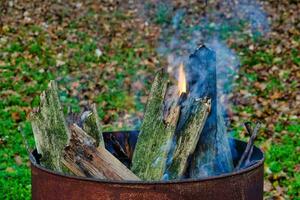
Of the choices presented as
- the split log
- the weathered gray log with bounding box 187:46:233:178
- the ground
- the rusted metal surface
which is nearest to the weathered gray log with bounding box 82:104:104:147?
the split log

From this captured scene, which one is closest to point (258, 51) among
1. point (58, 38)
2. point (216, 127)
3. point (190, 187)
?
point (58, 38)

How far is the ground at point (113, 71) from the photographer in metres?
5.49

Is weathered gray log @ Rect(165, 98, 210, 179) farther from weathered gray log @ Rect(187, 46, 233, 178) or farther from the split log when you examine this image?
the split log

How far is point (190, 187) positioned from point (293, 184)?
111 inches

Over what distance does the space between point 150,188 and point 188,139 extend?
45 centimetres

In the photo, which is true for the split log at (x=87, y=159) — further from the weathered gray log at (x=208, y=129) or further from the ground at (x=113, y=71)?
the ground at (x=113, y=71)

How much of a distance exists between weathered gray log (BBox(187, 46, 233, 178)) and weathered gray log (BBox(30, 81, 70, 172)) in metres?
0.68

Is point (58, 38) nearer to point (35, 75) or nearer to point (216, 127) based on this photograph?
point (35, 75)

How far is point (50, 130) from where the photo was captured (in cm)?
295

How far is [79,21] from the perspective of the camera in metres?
9.87

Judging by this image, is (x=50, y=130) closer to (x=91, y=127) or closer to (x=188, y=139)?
(x=91, y=127)

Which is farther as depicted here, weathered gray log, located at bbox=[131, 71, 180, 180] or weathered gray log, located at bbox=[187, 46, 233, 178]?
weathered gray log, located at bbox=[187, 46, 233, 178]

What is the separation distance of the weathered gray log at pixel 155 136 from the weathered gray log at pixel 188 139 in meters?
0.04

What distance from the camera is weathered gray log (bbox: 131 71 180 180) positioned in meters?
2.69
